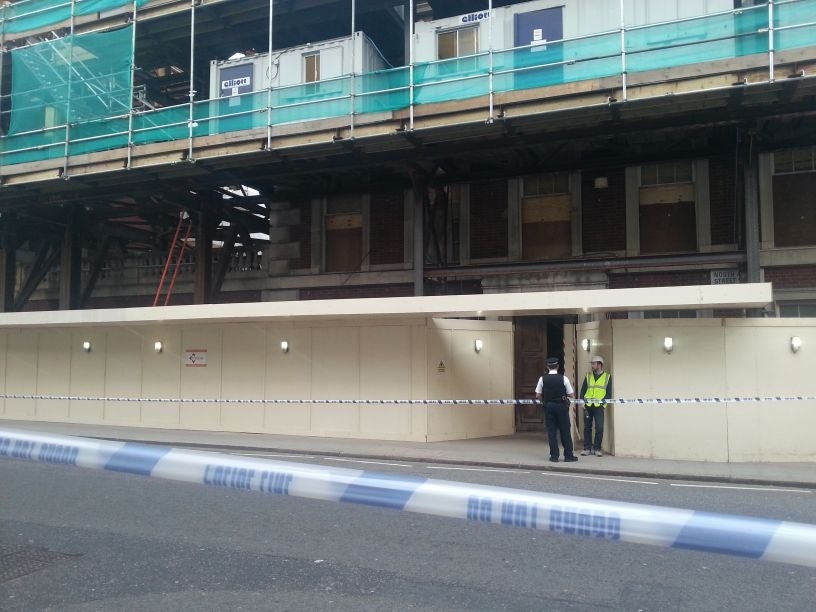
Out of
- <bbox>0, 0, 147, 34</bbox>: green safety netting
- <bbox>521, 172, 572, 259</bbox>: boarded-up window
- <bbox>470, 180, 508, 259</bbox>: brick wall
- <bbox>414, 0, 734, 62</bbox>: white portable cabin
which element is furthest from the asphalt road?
<bbox>0, 0, 147, 34</bbox>: green safety netting

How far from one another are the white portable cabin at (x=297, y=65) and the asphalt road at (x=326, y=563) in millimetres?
12037

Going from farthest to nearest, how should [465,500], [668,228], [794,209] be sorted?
1. [668,228]
2. [794,209]
3. [465,500]

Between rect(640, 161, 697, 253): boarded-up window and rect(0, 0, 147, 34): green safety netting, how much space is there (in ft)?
47.2

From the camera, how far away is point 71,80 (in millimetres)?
19188

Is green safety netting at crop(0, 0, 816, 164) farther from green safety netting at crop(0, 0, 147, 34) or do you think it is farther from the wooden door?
the wooden door

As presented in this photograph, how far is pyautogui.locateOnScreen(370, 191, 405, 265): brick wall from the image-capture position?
18297 millimetres

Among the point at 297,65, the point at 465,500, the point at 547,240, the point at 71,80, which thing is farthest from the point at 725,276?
the point at 71,80

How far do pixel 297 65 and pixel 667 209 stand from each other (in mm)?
9808

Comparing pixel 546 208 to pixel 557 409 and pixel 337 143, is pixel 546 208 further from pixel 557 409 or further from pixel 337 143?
pixel 557 409

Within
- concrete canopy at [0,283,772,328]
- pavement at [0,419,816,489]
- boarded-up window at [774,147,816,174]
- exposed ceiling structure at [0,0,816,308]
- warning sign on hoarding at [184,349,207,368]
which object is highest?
exposed ceiling structure at [0,0,816,308]

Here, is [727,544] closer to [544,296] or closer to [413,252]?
[544,296]

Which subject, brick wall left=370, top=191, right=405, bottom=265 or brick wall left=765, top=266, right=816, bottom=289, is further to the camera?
brick wall left=370, top=191, right=405, bottom=265

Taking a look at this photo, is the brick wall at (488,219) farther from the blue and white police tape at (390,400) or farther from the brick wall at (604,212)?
the blue and white police tape at (390,400)

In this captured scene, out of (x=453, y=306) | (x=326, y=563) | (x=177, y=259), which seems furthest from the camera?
(x=177, y=259)
